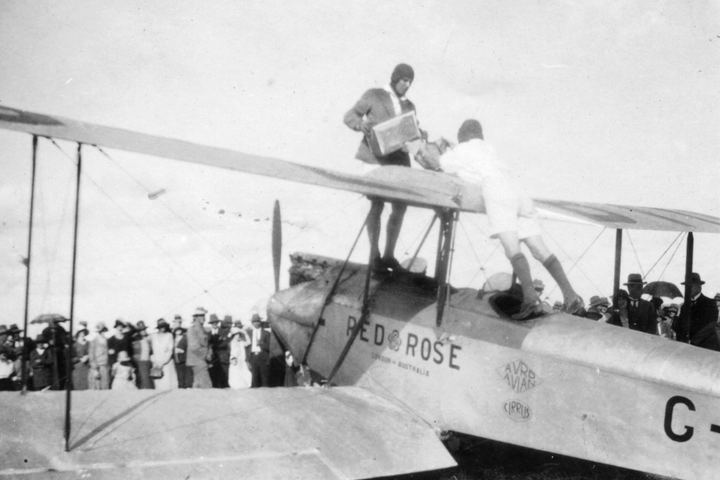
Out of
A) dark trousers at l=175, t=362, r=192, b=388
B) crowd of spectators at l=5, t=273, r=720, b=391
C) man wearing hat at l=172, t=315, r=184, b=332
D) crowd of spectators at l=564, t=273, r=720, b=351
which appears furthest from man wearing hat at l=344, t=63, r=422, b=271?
man wearing hat at l=172, t=315, r=184, b=332

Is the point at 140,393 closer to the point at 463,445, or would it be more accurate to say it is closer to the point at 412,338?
the point at 412,338

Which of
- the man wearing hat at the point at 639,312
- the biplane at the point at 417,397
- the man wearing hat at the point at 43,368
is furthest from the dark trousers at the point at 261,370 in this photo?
the man wearing hat at the point at 639,312

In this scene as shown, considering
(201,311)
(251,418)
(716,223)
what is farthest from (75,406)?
(716,223)

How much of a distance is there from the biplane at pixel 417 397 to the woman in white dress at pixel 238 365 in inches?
253

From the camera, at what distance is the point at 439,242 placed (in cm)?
596

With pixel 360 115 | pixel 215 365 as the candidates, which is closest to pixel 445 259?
pixel 360 115

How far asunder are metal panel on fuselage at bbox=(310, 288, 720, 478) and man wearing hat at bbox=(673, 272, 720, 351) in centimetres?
354

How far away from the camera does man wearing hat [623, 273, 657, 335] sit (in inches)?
364

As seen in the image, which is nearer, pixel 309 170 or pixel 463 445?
pixel 309 170

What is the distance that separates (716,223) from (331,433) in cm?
642

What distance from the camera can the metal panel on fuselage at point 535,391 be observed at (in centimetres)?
429

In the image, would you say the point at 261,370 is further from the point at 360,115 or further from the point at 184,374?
the point at 360,115

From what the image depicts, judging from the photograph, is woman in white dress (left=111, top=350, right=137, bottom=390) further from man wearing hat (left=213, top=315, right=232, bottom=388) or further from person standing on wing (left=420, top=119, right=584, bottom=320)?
person standing on wing (left=420, top=119, right=584, bottom=320)

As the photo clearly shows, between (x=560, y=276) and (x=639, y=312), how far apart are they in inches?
197
